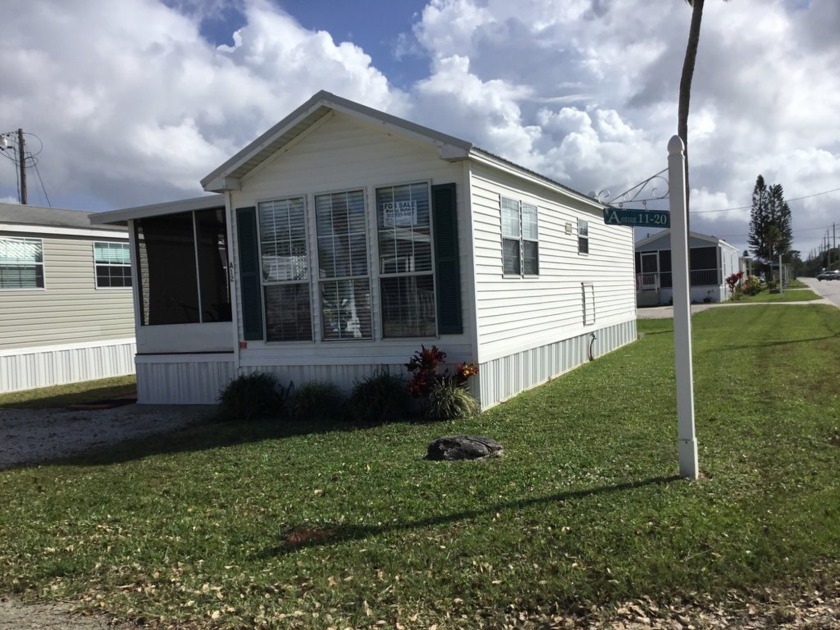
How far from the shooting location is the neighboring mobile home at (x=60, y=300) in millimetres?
14992

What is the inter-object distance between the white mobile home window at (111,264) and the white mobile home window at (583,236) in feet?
34.1

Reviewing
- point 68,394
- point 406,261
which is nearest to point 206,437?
point 406,261

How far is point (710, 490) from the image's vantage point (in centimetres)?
535

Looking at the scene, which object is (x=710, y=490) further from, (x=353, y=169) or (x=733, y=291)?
(x=733, y=291)

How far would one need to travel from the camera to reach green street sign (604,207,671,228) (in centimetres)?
607

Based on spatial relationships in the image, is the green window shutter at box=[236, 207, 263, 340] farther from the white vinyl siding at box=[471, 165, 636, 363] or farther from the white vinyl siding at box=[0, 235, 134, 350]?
the white vinyl siding at box=[0, 235, 134, 350]

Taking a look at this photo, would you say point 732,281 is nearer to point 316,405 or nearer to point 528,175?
point 528,175

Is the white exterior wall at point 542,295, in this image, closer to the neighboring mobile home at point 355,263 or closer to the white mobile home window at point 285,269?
the neighboring mobile home at point 355,263

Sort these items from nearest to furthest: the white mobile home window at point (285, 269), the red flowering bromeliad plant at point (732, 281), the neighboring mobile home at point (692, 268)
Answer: the white mobile home window at point (285, 269) < the neighboring mobile home at point (692, 268) < the red flowering bromeliad plant at point (732, 281)

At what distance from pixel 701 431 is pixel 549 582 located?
3.94 meters

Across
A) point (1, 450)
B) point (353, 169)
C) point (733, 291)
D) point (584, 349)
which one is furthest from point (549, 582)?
point (733, 291)

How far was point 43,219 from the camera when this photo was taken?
642 inches

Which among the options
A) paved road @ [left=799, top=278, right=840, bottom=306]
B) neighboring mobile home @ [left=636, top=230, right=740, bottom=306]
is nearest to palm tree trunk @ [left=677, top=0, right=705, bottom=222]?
paved road @ [left=799, top=278, right=840, bottom=306]

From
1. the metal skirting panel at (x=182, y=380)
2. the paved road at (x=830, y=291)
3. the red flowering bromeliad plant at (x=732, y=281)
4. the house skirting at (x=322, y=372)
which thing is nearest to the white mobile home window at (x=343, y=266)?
the house skirting at (x=322, y=372)
